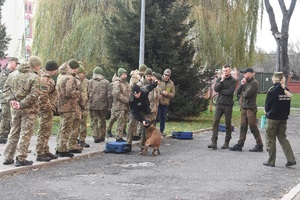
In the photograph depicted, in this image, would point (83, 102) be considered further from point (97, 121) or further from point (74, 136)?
point (97, 121)

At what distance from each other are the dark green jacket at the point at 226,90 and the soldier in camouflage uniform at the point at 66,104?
3.98 meters

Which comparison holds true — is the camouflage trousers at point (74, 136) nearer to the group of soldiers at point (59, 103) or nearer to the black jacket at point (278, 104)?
the group of soldiers at point (59, 103)

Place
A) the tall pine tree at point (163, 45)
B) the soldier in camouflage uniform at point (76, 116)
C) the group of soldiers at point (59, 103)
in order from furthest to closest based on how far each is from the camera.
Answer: the tall pine tree at point (163, 45)
the soldier in camouflage uniform at point (76, 116)
the group of soldiers at point (59, 103)

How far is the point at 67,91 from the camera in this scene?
404 inches

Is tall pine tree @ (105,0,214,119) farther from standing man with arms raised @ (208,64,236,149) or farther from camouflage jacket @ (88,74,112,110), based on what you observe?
standing man with arms raised @ (208,64,236,149)

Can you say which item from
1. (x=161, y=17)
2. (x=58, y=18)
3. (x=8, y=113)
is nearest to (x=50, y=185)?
(x=8, y=113)

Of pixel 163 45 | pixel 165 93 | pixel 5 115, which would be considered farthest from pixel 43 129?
pixel 163 45

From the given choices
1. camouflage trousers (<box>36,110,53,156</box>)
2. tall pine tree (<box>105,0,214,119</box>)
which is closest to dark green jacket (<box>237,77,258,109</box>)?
camouflage trousers (<box>36,110,53,156</box>)

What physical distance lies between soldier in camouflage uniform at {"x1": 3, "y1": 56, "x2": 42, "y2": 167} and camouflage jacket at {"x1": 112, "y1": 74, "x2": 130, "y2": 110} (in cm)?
359

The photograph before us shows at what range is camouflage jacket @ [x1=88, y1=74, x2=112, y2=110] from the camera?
1280 cm

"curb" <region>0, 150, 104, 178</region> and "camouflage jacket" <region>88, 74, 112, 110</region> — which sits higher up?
"camouflage jacket" <region>88, 74, 112, 110</region>

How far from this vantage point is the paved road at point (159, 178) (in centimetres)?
742

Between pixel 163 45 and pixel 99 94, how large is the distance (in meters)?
6.77

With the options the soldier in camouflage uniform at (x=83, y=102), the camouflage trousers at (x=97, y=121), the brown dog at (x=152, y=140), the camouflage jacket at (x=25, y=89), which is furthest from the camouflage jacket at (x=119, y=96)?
the camouflage jacket at (x=25, y=89)
